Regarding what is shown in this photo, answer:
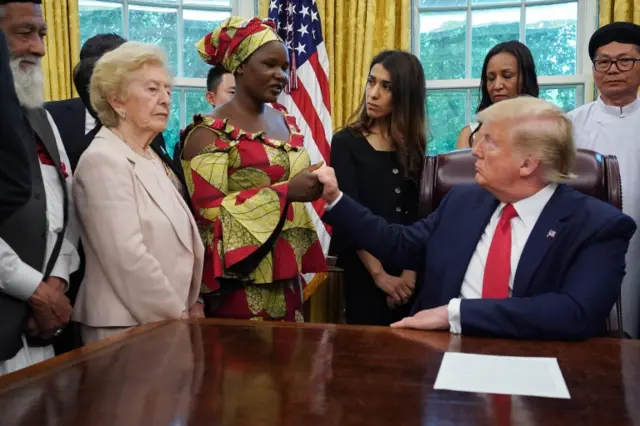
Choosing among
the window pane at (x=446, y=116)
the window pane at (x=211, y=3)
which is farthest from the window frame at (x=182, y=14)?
the window pane at (x=446, y=116)

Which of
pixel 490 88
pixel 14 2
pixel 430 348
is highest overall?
pixel 14 2

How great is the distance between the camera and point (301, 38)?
4398mm

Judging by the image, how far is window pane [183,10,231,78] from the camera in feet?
16.6

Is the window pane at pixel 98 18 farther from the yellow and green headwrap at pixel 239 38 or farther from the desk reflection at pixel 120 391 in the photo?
the desk reflection at pixel 120 391

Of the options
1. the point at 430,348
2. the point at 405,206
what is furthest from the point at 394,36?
the point at 430,348

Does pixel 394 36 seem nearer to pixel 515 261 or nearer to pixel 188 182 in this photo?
pixel 188 182

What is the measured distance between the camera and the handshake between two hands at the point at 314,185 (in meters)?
2.12

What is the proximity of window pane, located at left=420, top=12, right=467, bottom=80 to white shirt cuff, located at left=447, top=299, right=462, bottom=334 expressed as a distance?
354 cm

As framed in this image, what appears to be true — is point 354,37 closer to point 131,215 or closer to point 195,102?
point 195,102

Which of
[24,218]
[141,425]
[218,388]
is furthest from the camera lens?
[24,218]

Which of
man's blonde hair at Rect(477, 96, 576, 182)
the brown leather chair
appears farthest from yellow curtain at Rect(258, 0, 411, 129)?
man's blonde hair at Rect(477, 96, 576, 182)

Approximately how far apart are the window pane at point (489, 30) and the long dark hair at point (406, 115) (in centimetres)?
232

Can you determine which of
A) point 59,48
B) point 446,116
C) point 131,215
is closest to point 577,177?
point 131,215

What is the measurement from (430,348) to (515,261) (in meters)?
0.52
